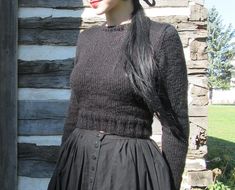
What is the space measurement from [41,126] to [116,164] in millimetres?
2237

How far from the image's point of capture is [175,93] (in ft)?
6.12

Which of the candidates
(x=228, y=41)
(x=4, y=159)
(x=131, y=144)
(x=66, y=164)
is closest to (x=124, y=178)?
(x=131, y=144)

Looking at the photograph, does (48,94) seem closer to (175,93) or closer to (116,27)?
(116,27)

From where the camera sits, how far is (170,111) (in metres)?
1.89

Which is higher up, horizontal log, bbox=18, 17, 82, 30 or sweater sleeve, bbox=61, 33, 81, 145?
horizontal log, bbox=18, 17, 82, 30

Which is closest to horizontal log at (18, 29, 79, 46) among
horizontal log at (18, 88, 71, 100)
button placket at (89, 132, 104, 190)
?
horizontal log at (18, 88, 71, 100)

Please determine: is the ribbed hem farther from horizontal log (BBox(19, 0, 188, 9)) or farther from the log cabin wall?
horizontal log (BBox(19, 0, 188, 9))

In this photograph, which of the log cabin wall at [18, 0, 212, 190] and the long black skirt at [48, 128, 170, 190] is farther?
the log cabin wall at [18, 0, 212, 190]

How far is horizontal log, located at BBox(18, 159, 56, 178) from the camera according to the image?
4.04 metres

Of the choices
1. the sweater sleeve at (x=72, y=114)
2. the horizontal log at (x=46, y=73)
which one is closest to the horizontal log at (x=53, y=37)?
the horizontal log at (x=46, y=73)

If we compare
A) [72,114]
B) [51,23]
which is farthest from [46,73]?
[72,114]

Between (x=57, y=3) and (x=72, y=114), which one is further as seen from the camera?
(x=57, y=3)

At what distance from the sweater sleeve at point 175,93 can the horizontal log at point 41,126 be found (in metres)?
2.18

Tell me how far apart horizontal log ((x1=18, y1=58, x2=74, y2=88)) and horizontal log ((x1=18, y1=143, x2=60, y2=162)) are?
1.53ft
